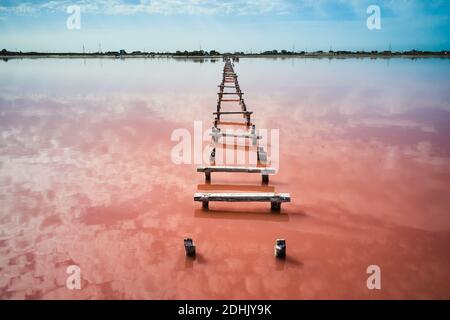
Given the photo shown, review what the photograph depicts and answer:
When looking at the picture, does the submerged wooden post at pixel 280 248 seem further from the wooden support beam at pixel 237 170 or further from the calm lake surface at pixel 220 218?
the wooden support beam at pixel 237 170

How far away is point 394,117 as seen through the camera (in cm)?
1373

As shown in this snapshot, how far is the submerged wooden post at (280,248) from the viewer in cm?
446

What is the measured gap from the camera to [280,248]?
4461 mm

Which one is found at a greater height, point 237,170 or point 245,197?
point 237,170

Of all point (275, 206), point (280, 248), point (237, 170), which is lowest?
point (280, 248)

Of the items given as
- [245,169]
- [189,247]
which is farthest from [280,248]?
[245,169]

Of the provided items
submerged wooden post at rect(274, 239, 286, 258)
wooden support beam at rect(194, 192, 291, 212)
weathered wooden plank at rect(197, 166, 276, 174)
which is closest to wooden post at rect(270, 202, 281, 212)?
wooden support beam at rect(194, 192, 291, 212)

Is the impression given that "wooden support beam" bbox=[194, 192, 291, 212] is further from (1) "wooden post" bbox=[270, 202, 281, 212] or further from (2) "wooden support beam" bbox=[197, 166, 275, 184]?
(2) "wooden support beam" bbox=[197, 166, 275, 184]

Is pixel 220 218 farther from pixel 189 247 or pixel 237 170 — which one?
pixel 237 170

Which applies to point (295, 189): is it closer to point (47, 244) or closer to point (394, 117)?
point (47, 244)

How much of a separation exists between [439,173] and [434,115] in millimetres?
7929

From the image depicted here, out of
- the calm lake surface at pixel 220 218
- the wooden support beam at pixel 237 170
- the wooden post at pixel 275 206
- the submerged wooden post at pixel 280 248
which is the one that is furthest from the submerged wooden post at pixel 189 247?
the wooden support beam at pixel 237 170

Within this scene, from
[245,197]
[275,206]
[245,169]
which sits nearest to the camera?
[245,197]

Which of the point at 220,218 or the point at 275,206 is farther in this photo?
the point at 275,206
